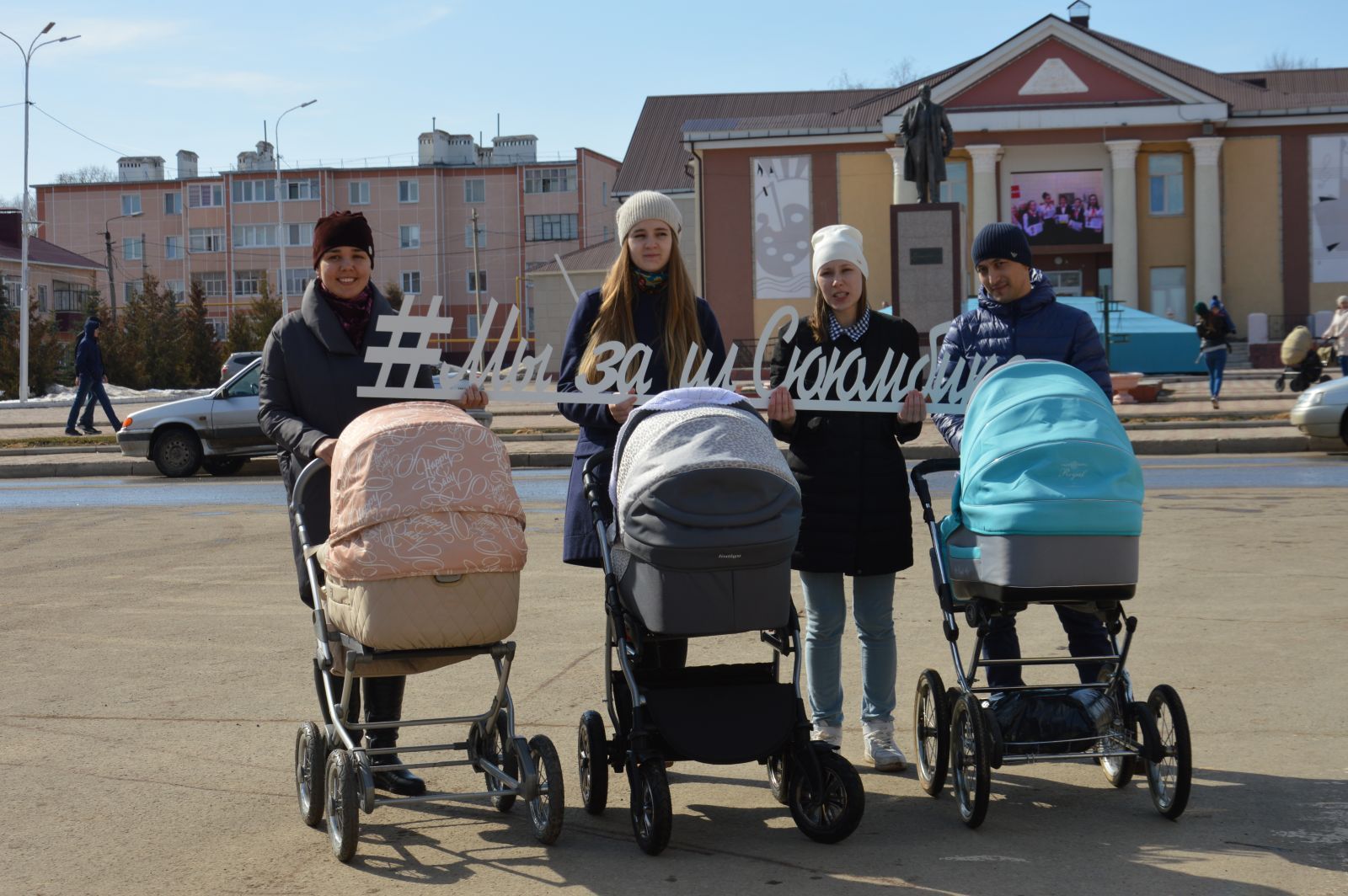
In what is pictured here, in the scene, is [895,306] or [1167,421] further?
[895,306]

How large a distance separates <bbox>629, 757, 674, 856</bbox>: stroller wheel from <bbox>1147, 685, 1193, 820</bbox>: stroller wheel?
1534 millimetres

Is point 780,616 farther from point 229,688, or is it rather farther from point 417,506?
point 229,688

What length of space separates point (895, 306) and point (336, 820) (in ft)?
90.2

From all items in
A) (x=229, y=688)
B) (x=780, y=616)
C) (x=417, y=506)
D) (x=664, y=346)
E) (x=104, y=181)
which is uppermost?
(x=104, y=181)

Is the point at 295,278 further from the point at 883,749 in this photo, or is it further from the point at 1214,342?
the point at 883,749

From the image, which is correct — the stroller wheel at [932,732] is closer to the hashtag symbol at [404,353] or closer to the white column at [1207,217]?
the hashtag symbol at [404,353]

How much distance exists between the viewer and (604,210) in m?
91.0

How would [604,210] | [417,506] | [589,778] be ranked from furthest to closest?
[604,210] → [589,778] → [417,506]

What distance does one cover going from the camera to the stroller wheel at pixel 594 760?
191 inches

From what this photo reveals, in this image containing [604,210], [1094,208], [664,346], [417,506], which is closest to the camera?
[417,506]

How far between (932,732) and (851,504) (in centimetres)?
86

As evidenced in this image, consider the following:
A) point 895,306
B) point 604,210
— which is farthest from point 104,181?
point 895,306

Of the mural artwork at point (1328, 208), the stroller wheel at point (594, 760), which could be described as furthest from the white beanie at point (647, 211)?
the mural artwork at point (1328, 208)

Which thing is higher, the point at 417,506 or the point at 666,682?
the point at 417,506
